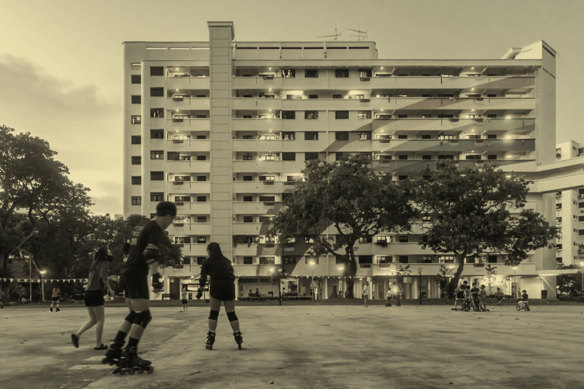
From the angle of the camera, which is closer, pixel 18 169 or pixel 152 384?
pixel 152 384

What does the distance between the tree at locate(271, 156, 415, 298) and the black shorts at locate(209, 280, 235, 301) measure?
35.9 m

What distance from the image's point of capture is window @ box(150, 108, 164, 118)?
72.6m

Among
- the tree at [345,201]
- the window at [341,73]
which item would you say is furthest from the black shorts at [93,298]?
the window at [341,73]

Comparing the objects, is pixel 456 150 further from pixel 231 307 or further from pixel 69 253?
pixel 231 307

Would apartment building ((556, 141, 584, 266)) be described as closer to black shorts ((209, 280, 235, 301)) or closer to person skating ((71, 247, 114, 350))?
black shorts ((209, 280, 235, 301))

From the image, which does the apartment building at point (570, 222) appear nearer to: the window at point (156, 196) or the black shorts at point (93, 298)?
the window at point (156, 196)

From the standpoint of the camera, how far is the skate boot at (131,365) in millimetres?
6410

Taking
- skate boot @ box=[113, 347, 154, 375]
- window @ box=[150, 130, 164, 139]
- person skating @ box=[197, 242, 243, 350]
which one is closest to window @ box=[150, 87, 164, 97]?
window @ box=[150, 130, 164, 139]

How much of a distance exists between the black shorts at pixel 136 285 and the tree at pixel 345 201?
38.4m

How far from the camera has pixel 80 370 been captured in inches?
270

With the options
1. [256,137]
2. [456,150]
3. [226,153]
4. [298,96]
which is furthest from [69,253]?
[456,150]

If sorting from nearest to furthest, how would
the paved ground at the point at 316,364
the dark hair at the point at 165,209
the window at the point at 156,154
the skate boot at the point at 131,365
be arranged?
the paved ground at the point at 316,364 < the skate boot at the point at 131,365 < the dark hair at the point at 165,209 < the window at the point at 156,154

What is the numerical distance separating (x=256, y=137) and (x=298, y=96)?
25.6 feet

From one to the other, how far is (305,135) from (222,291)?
204 feet
